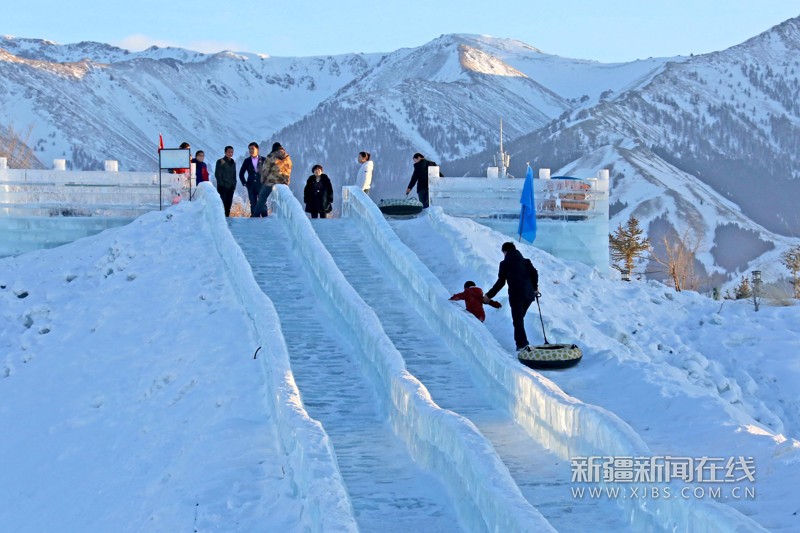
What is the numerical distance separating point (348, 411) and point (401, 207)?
1003 centimetres

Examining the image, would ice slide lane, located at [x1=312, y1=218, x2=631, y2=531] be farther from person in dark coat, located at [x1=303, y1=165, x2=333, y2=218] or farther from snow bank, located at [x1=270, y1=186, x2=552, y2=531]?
person in dark coat, located at [x1=303, y1=165, x2=333, y2=218]

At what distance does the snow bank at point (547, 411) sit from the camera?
9.59 metres

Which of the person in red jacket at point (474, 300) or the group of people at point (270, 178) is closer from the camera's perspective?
the person in red jacket at point (474, 300)

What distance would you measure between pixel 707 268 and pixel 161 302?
17340cm

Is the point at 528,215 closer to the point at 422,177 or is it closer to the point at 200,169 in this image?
the point at 422,177

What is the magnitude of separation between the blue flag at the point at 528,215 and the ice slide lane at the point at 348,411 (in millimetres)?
4644

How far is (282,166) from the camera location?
78.0 feet

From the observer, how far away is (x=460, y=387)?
14.3m

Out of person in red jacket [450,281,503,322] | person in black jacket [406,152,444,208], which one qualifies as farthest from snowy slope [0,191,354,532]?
person in black jacket [406,152,444,208]

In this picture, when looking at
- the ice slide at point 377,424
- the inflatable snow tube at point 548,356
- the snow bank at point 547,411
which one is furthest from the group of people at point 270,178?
the inflatable snow tube at point 548,356

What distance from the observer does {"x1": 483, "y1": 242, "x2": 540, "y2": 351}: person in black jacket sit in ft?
51.8

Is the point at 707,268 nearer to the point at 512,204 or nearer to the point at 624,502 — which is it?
the point at 512,204

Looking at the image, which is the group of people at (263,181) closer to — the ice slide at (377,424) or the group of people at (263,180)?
the group of people at (263,180)

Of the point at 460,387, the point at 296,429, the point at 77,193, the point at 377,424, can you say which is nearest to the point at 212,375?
the point at 377,424
